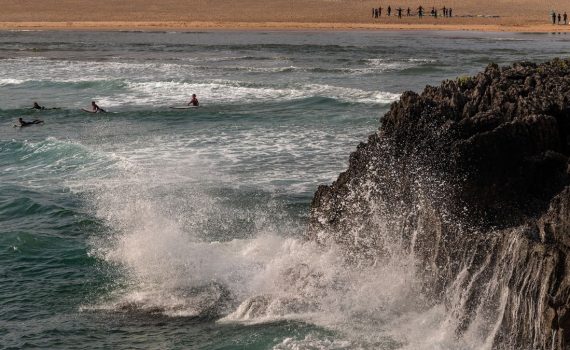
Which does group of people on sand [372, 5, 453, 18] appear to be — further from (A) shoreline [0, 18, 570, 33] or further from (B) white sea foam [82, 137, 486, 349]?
(B) white sea foam [82, 137, 486, 349]

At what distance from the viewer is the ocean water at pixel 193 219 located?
491 inches

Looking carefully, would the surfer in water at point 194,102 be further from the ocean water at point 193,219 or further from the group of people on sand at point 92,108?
the ocean water at point 193,219

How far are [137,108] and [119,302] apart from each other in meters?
20.8

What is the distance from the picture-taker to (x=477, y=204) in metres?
11.4

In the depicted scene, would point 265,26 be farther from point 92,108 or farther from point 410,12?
point 92,108

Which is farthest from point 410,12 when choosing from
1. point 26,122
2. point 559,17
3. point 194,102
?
point 26,122

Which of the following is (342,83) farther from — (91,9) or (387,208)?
(91,9)

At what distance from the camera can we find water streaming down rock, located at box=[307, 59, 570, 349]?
9.89 metres

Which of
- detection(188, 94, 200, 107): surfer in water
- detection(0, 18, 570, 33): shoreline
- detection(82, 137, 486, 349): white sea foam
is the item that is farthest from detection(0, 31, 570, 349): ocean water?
detection(0, 18, 570, 33): shoreline

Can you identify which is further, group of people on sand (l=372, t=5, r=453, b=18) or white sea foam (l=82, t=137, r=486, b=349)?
group of people on sand (l=372, t=5, r=453, b=18)

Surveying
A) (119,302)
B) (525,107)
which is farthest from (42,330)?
(525,107)

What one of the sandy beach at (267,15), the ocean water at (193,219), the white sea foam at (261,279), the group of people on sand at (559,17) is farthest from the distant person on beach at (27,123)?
the group of people on sand at (559,17)

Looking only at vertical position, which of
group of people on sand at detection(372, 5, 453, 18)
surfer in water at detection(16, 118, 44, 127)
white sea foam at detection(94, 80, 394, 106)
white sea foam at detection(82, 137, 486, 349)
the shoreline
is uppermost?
group of people on sand at detection(372, 5, 453, 18)

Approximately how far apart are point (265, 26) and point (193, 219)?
187 ft
